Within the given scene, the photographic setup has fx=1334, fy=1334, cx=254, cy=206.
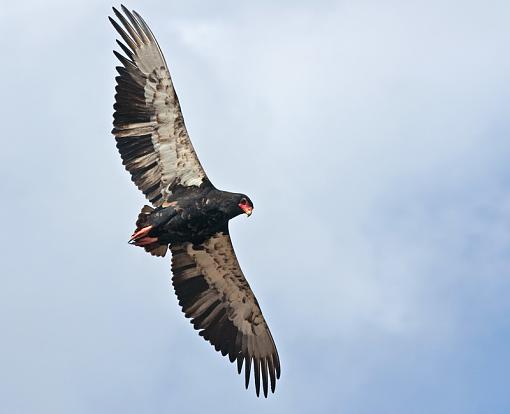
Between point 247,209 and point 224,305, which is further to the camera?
point 224,305

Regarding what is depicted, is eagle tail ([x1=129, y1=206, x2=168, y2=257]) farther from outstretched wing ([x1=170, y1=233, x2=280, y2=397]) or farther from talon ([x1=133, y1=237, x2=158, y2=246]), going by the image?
outstretched wing ([x1=170, y1=233, x2=280, y2=397])

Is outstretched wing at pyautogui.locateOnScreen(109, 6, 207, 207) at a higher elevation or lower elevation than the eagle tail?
higher

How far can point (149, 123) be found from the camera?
27109mm

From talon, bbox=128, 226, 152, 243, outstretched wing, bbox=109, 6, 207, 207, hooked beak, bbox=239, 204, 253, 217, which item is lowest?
talon, bbox=128, 226, 152, 243

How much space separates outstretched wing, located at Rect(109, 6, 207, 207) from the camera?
88.6 ft

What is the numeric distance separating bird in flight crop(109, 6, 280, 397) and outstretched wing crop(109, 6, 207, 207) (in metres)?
0.02

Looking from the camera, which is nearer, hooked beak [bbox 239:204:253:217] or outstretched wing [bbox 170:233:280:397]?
hooked beak [bbox 239:204:253:217]

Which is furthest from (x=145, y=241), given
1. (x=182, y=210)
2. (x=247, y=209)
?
(x=247, y=209)

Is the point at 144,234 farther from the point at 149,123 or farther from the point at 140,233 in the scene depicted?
the point at 149,123

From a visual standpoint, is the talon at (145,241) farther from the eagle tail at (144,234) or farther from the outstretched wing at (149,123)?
the outstretched wing at (149,123)

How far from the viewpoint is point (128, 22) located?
27.5m

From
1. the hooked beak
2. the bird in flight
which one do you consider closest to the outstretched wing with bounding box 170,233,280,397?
the bird in flight

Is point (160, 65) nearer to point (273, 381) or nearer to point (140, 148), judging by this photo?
point (140, 148)

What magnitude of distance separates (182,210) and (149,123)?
76.3 inches
